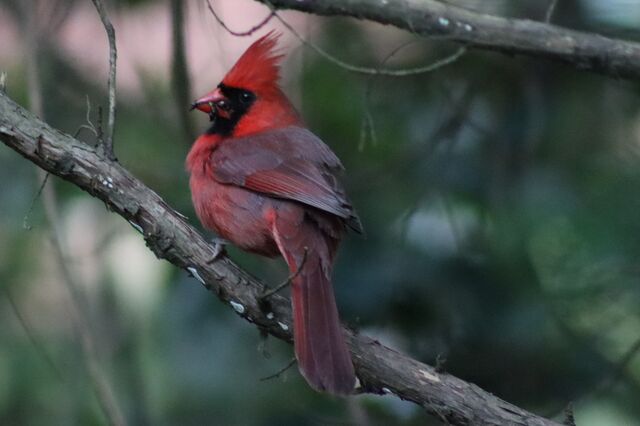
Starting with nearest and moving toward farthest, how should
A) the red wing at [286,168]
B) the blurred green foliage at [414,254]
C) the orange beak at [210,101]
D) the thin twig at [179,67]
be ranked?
the red wing at [286,168]
the orange beak at [210,101]
the thin twig at [179,67]
the blurred green foliage at [414,254]

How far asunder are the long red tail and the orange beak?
901 millimetres

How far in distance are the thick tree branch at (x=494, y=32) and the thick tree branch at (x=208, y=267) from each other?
4.43ft

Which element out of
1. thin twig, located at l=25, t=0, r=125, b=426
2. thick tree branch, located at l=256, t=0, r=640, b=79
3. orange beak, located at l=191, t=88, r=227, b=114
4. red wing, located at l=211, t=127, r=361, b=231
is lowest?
thin twig, located at l=25, t=0, r=125, b=426

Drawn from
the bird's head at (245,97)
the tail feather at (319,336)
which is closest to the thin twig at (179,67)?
the bird's head at (245,97)

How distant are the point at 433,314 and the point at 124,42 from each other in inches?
81.4

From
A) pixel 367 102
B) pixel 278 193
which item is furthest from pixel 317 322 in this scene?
Answer: pixel 367 102

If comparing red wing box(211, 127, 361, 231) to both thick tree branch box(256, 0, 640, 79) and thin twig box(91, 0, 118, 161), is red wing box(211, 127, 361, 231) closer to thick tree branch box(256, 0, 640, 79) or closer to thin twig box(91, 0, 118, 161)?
thick tree branch box(256, 0, 640, 79)

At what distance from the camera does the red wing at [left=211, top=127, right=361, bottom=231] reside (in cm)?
391

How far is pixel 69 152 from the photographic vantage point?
3.35 metres

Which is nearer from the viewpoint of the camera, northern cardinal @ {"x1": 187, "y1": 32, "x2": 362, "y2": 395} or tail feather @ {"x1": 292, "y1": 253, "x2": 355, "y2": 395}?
tail feather @ {"x1": 292, "y1": 253, "x2": 355, "y2": 395}

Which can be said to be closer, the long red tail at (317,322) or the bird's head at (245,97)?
the long red tail at (317,322)

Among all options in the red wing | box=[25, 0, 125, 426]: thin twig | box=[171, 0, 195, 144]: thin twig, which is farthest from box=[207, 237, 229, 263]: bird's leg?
box=[171, 0, 195, 144]: thin twig

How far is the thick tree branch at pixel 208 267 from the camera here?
10.9 feet

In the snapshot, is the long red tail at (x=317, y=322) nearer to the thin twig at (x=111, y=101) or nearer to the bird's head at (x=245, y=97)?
the thin twig at (x=111, y=101)
